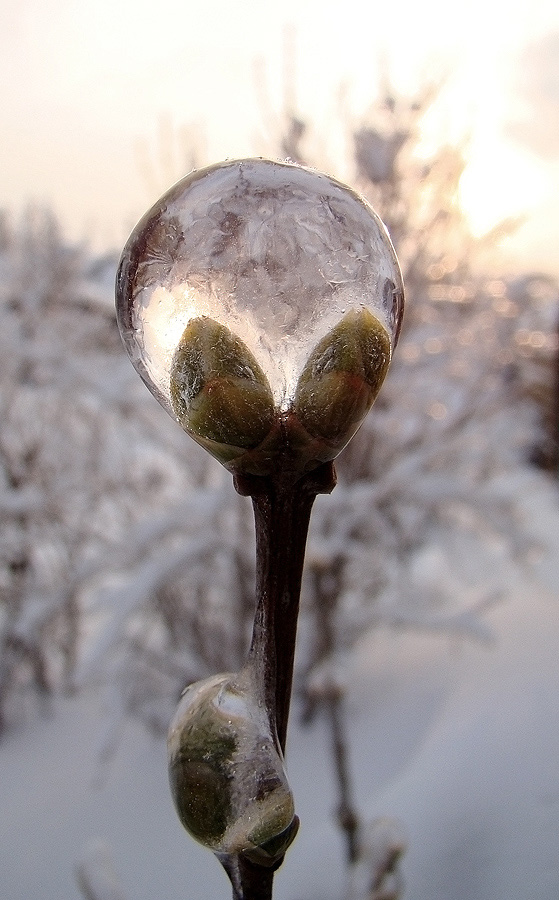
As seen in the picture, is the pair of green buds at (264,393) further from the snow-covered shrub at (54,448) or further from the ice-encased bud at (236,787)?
the snow-covered shrub at (54,448)

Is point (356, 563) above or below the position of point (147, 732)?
above

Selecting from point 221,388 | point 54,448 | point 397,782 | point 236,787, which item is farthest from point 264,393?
point 54,448

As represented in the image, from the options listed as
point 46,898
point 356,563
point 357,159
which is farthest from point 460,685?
point 357,159

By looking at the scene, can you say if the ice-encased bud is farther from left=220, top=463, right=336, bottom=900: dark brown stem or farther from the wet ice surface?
the wet ice surface

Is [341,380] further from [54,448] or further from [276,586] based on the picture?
[54,448]

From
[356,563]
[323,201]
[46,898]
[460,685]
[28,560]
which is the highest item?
[28,560]

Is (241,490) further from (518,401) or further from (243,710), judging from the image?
(518,401)

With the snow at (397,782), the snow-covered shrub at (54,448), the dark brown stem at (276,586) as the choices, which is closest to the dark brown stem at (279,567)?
the dark brown stem at (276,586)
